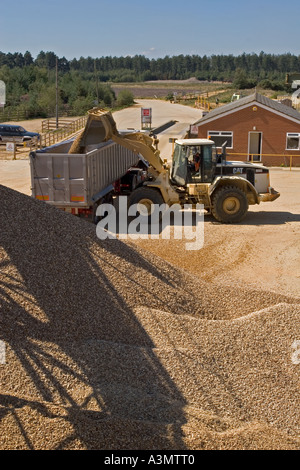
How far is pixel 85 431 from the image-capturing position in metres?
6.08

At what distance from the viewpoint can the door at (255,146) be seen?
29.9 metres

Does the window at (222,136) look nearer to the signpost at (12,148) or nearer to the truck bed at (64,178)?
the signpost at (12,148)

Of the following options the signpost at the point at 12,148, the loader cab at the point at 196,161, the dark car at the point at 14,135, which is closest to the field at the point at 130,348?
the loader cab at the point at 196,161

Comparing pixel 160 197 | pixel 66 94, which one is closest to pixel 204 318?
pixel 160 197

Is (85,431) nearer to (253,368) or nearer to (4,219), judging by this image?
(253,368)

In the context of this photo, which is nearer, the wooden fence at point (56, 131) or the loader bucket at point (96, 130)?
the loader bucket at point (96, 130)

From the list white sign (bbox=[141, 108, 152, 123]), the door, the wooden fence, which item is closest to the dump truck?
the door

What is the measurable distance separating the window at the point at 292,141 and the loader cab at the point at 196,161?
1379 cm

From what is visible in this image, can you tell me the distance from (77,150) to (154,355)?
971 cm

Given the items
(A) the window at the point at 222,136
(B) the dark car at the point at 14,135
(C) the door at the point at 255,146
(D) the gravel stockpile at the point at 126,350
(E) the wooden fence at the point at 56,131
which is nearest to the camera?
(D) the gravel stockpile at the point at 126,350

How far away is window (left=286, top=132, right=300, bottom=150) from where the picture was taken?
29266 millimetres

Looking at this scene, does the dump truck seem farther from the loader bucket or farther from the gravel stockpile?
the gravel stockpile

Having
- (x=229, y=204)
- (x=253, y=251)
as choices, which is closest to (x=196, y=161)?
(x=229, y=204)

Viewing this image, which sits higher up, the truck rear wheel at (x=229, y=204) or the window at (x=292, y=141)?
the window at (x=292, y=141)
